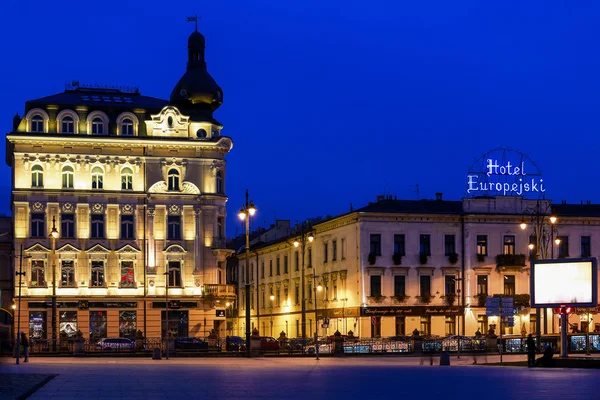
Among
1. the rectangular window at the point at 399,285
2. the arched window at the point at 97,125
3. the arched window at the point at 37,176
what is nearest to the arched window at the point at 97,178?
the arched window at the point at 97,125

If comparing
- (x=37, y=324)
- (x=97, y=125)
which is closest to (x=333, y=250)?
(x=97, y=125)

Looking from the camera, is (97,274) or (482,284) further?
(482,284)

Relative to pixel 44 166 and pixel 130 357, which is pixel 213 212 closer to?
pixel 44 166

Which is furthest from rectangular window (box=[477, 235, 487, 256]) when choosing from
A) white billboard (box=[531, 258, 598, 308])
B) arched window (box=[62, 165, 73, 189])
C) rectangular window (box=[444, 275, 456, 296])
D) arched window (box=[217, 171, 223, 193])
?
white billboard (box=[531, 258, 598, 308])

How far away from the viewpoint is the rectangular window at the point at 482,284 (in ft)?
323

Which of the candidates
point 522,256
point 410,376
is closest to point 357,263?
point 522,256

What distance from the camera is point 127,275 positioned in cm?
9119

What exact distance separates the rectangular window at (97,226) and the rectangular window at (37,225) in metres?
3.80

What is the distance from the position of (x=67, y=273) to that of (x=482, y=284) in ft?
113

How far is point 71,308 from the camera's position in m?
89.3

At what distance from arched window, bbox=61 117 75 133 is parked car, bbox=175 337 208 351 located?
2158 cm

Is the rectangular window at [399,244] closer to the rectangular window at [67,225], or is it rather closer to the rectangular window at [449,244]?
the rectangular window at [449,244]

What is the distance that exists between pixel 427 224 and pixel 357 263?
23.4ft

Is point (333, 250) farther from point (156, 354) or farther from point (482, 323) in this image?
point (156, 354)
